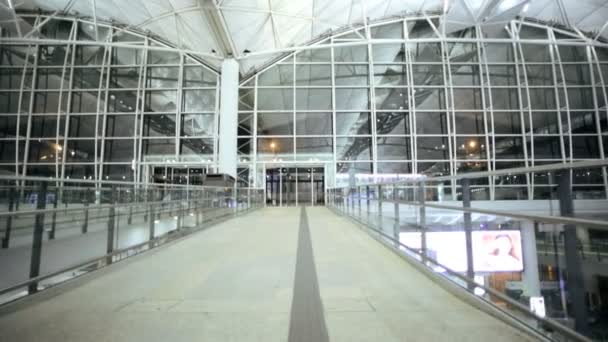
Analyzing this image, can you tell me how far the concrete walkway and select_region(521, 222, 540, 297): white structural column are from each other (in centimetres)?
36

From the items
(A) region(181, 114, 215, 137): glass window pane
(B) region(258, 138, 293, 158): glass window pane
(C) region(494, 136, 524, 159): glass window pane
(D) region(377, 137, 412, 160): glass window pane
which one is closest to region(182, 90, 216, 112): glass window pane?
(A) region(181, 114, 215, 137): glass window pane

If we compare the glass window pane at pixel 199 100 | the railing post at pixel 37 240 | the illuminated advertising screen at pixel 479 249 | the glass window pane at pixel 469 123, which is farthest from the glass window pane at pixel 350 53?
the railing post at pixel 37 240

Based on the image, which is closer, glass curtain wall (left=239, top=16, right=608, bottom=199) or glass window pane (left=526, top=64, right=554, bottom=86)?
glass curtain wall (left=239, top=16, right=608, bottom=199)

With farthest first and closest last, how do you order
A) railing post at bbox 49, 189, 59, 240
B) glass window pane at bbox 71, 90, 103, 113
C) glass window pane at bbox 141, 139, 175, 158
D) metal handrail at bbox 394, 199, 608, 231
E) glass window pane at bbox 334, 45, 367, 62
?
glass window pane at bbox 334, 45, 367, 62
glass window pane at bbox 141, 139, 175, 158
glass window pane at bbox 71, 90, 103, 113
railing post at bbox 49, 189, 59, 240
metal handrail at bbox 394, 199, 608, 231

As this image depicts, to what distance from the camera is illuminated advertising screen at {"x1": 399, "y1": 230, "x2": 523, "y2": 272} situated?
259cm

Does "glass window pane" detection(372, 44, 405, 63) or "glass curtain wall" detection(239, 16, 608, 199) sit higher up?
"glass window pane" detection(372, 44, 405, 63)

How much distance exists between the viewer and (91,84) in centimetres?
1655

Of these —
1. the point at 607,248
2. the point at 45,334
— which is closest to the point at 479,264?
the point at 607,248

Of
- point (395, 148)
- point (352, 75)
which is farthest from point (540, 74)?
point (352, 75)

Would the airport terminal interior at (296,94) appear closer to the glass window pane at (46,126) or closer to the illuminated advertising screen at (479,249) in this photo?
the glass window pane at (46,126)

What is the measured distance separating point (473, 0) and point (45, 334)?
18.9 m

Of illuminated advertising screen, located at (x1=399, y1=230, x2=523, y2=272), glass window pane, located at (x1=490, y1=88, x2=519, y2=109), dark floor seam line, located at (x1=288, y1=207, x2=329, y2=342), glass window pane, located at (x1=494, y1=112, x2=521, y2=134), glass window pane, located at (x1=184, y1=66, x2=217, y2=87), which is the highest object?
glass window pane, located at (x1=184, y1=66, x2=217, y2=87)

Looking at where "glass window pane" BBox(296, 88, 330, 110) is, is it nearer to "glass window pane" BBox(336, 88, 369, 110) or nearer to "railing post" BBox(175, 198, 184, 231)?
"glass window pane" BBox(336, 88, 369, 110)

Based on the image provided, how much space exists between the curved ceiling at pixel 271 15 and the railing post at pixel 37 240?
12931mm
